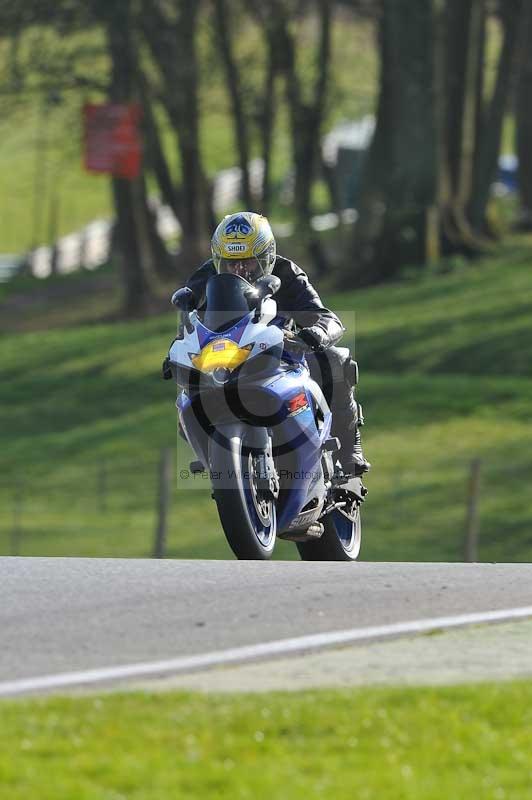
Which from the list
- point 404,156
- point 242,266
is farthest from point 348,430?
point 404,156

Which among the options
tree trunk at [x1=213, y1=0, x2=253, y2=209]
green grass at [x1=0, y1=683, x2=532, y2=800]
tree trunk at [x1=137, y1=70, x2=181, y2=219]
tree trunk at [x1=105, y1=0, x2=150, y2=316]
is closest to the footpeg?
green grass at [x1=0, y1=683, x2=532, y2=800]

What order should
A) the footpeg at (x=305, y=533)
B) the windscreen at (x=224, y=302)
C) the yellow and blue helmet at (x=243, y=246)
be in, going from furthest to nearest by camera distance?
the footpeg at (x=305, y=533), the yellow and blue helmet at (x=243, y=246), the windscreen at (x=224, y=302)

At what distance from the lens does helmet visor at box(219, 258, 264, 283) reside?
1066cm

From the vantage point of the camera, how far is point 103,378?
34500mm

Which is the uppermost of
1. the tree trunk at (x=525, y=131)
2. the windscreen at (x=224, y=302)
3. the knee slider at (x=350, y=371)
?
the windscreen at (x=224, y=302)

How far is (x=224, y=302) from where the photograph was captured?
34.2 ft

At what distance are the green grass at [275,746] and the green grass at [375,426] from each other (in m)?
10.6

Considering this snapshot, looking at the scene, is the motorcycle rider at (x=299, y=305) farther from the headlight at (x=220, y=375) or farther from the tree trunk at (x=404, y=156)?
the tree trunk at (x=404, y=156)

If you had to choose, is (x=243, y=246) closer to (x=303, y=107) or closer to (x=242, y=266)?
(x=242, y=266)

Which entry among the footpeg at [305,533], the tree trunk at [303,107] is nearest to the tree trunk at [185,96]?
the tree trunk at [303,107]

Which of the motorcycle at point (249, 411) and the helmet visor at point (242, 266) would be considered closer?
the motorcycle at point (249, 411)

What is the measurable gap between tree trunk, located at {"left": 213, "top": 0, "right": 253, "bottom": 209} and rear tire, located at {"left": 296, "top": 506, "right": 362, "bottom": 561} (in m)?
31.5

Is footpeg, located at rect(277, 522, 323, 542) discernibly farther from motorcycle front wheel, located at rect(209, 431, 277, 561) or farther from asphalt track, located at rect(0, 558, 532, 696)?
asphalt track, located at rect(0, 558, 532, 696)

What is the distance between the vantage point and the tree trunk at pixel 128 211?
131ft
